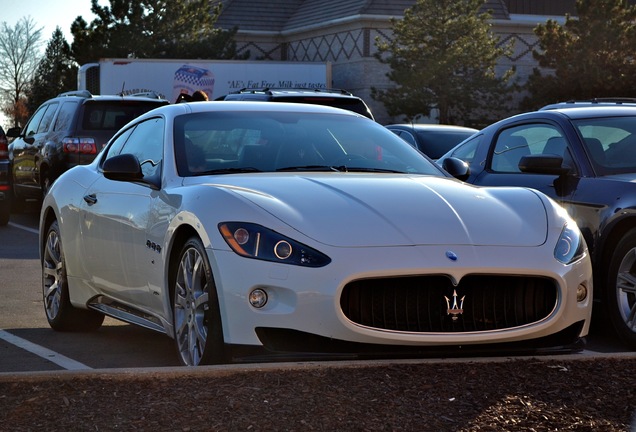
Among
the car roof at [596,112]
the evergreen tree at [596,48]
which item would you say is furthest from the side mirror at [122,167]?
the evergreen tree at [596,48]

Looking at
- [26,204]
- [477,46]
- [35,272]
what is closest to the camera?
[35,272]

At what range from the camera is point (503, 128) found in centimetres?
1027

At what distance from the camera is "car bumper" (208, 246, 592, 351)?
5.84 metres

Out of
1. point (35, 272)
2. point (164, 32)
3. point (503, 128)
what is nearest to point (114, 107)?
point (35, 272)

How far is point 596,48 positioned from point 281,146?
44.4 m

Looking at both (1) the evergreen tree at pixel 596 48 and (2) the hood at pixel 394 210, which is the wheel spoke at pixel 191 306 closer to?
(2) the hood at pixel 394 210

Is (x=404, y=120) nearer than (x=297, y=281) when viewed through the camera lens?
No

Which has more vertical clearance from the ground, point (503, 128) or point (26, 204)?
point (503, 128)

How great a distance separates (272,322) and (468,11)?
47.3m

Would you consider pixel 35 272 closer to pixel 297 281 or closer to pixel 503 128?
pixel 503 128

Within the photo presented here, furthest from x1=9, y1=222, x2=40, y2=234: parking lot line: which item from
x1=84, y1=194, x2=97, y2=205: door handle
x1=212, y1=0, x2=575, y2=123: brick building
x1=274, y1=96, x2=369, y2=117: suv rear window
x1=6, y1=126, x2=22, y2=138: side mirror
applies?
x1=212, y1=0, x2=575, y2=123: brick building

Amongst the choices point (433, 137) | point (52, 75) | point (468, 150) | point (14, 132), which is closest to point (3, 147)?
point (14, 132)

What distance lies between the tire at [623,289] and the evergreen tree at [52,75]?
192ft

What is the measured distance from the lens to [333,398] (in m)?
5.18
